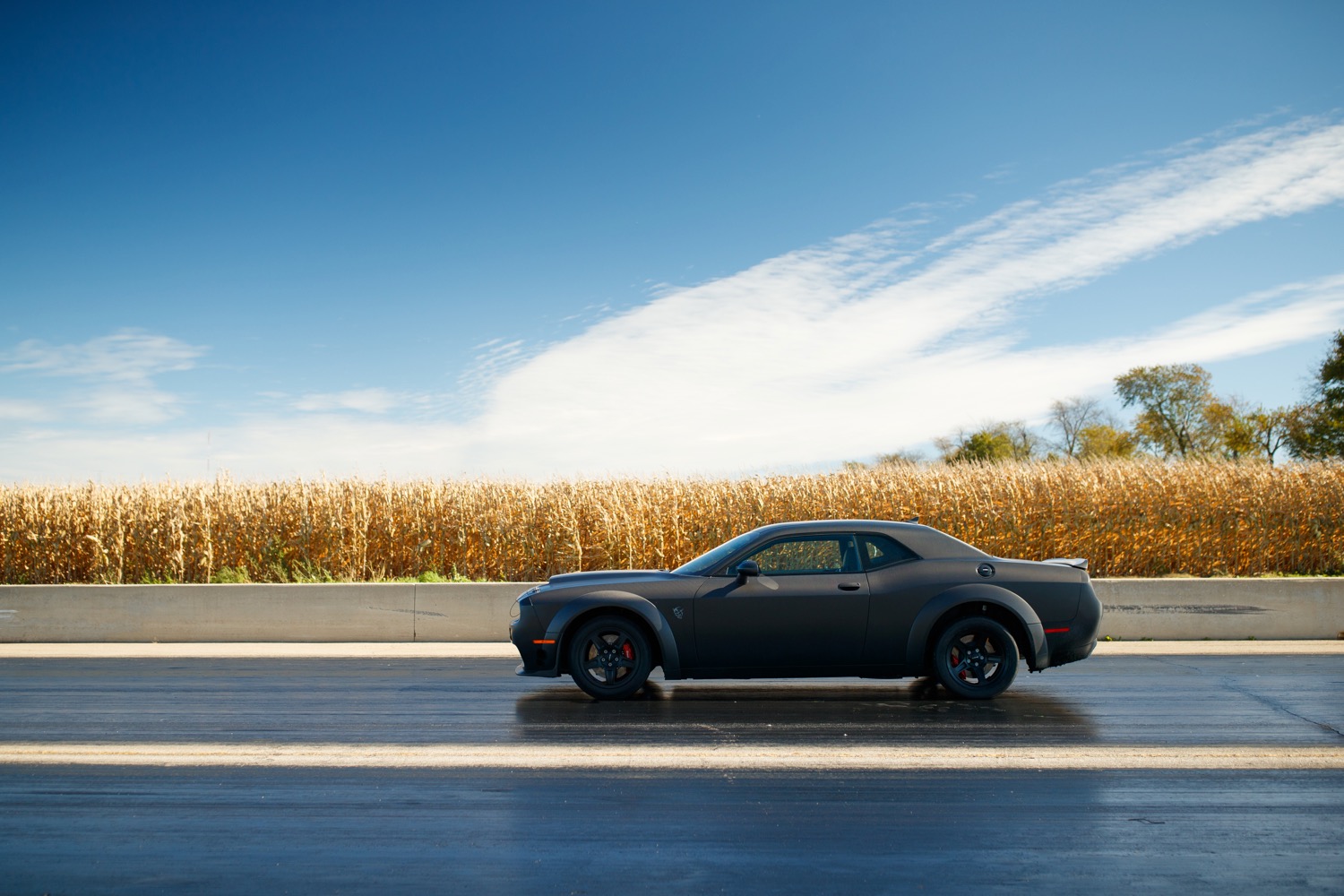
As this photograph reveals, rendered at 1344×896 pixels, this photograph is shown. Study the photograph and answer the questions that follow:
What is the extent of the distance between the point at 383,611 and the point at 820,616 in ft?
24.9

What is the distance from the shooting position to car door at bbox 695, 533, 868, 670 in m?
8.12

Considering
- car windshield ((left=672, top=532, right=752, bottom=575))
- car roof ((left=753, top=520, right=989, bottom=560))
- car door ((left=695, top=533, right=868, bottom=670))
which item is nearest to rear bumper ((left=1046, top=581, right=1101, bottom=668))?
car roof ((left=753, top=520, right=989, bottom=560))

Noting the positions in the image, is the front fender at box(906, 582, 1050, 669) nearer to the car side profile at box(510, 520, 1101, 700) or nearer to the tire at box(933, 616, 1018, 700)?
the car side profile at box(510, 520, 1101, 700)

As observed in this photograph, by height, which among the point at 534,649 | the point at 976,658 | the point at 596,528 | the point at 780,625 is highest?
the point at 596,528

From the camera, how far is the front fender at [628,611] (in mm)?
8141

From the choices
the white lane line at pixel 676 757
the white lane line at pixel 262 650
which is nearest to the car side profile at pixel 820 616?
the white lane line at pixel 676 757

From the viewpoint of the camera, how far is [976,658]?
8.35 meters

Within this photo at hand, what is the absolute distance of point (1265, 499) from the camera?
54.9 feet

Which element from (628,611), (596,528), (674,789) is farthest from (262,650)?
(674,789)

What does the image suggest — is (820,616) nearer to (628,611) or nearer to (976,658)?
(976,658)

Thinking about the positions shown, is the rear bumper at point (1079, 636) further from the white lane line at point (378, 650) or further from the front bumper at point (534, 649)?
the front bumper at point (534, 649)

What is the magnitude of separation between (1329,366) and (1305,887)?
5237 centimetres

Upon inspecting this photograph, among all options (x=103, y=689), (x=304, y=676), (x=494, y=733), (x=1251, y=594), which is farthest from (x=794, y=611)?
(x=1251, y=594)

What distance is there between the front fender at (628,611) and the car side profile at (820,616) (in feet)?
0.03
